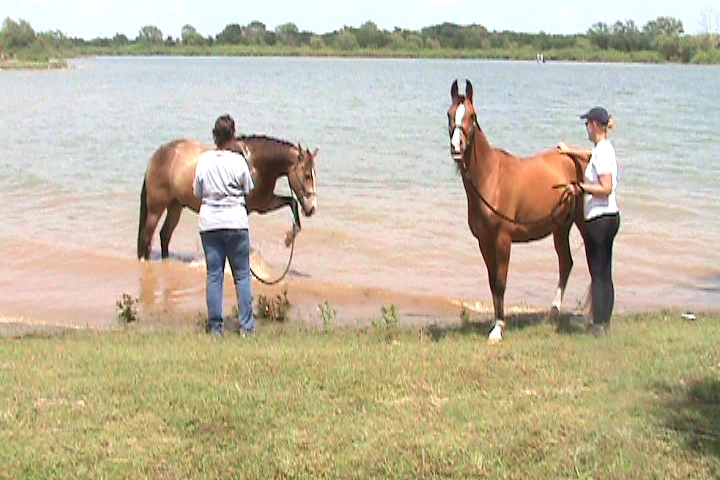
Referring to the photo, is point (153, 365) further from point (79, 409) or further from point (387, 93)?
point (387, 93)

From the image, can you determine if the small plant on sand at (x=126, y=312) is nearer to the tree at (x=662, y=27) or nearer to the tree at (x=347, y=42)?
the tree at (x=662, y=27)

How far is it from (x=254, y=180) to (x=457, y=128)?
15.5ft

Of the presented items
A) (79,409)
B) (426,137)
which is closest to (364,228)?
(79,409)

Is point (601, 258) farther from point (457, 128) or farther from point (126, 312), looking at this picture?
point (126, 312)

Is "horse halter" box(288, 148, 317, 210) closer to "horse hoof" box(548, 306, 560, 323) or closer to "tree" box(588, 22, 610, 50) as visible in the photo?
"horse hoof" box(548, 306, 560, 323)

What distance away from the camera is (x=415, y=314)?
39.8ft

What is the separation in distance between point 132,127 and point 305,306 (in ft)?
95.5

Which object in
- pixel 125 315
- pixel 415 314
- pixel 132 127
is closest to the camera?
pixel 125 315

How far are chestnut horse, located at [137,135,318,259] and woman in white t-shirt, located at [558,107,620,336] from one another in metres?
4.00

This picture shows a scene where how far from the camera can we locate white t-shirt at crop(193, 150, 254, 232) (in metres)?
9.14

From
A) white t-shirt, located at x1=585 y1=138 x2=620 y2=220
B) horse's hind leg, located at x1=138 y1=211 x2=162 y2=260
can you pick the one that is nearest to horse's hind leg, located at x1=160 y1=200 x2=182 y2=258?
horse's hind leg, located at x1=138 y1=211 x2=162 y2=260

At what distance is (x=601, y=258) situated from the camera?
9.03m

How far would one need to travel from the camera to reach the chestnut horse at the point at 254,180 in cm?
1243

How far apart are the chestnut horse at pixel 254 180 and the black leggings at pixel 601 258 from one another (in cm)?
436
